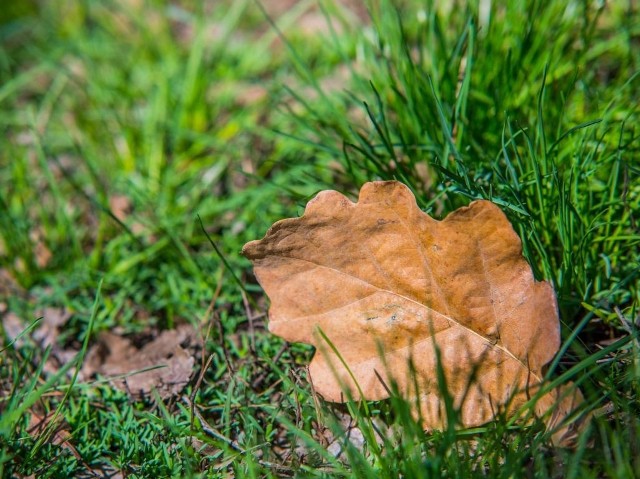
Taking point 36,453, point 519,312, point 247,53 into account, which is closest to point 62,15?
point 247,53

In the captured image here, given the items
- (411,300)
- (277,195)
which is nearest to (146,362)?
(277,195)

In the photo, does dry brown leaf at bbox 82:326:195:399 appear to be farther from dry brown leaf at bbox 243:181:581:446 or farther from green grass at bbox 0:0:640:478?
dry brown leaf at bbox 243:181:581:446

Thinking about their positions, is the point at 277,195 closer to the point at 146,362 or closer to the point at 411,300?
the point at 146,362

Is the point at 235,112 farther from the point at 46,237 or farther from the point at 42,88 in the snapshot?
the point at 42,88

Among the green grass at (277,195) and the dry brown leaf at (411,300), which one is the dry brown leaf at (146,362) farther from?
the dry brown leaf at (411,300)

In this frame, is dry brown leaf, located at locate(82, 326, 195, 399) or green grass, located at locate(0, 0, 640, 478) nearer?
green grass, located at locate(0, 0, 640, 478)

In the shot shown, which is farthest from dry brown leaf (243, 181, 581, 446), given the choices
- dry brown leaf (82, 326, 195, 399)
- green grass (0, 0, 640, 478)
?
dry brown leaf (82, 326, 195, 399)
